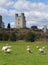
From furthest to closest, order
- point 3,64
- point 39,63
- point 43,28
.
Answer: point 43,28, point 39,63, point 3,64

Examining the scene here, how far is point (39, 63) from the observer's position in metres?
23.0

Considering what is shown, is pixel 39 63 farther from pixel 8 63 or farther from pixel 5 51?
pixel 5 51

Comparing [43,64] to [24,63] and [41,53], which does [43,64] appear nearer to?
[24,63]

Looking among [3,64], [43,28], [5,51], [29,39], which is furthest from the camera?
[43,28]

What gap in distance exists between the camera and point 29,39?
4328 inches

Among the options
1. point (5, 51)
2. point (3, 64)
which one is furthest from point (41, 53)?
point (3, 64)

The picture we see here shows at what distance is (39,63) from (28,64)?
1.32m

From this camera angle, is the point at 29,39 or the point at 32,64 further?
the point at 29,39

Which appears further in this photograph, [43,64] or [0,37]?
[0,37]

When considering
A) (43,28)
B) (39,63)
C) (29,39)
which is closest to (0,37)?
(29,39)

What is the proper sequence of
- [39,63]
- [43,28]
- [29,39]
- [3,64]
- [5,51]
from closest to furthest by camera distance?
[3,64] < [39,63] < [5,51] < [29,39] < [43,28]

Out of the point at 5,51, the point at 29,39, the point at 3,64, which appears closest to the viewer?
the point at 3,64

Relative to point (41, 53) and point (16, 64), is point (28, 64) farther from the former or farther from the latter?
point (41, 53)

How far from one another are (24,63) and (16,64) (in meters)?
0.99
